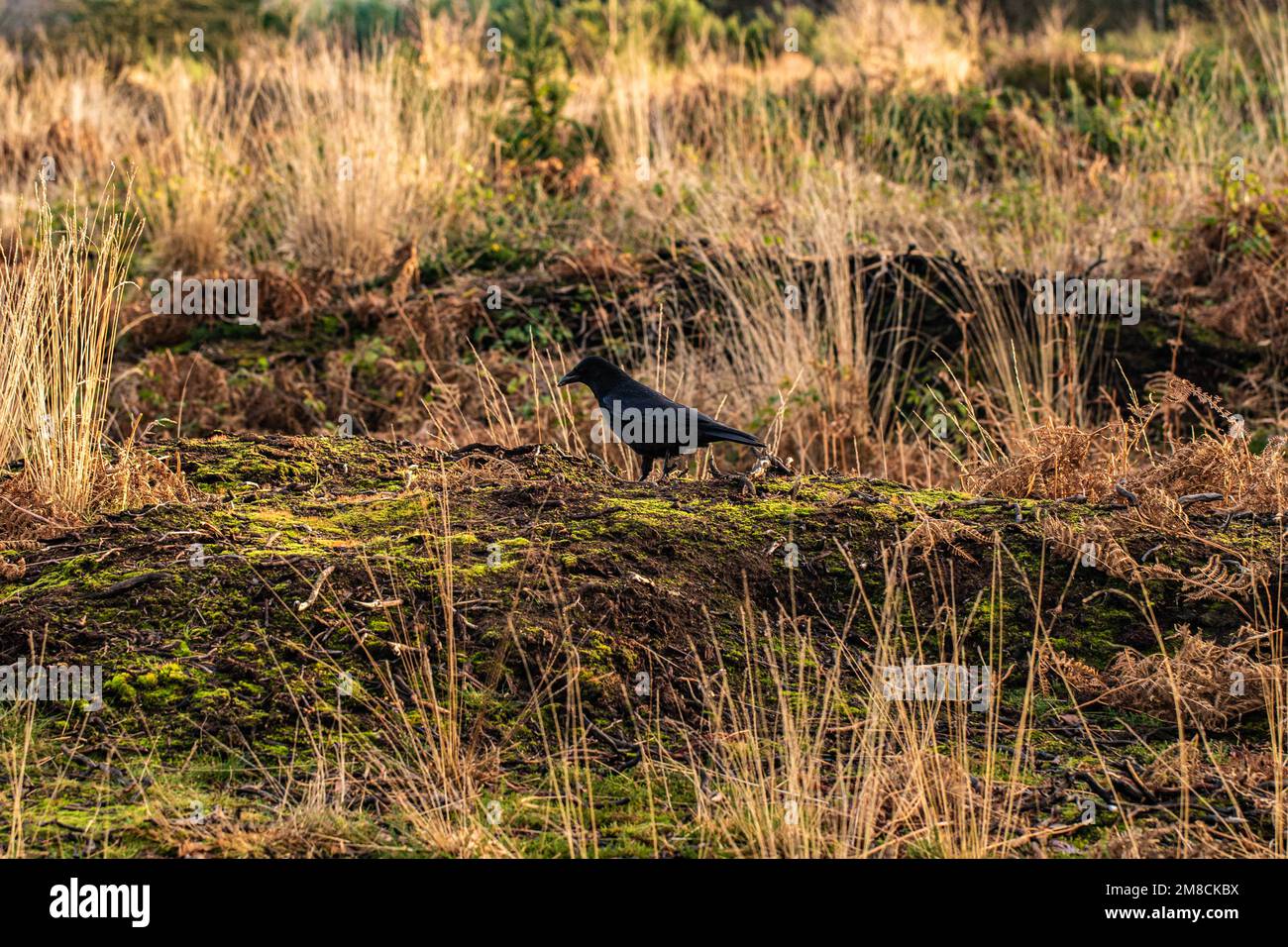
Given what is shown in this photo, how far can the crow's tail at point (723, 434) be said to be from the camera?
4.80 meters

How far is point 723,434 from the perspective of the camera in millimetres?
4875

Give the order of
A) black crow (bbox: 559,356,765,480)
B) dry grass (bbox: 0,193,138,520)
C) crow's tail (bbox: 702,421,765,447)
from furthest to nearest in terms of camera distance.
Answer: black crow (bbox: 559,356,765,480), crow's tail (bbox: 702,421,765,447), dry grass (bbox: 0,193,138,520)

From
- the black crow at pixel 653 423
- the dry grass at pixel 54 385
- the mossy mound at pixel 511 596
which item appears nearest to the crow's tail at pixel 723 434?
the black crow at pixel 653 423

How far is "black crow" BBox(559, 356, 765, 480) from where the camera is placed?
4.97 meters

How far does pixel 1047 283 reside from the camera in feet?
25.7

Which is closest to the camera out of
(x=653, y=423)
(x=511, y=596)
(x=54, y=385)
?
(x=511, y=596)

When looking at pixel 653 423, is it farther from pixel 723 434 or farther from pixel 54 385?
pixel 54 385

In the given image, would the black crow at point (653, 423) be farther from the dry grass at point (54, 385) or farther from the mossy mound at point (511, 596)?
the dry grass at point (54, 385)

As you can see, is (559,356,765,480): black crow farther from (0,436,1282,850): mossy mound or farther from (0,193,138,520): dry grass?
(0,193,138,520): dry grass

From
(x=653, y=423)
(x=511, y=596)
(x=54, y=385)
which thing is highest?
(x=54, y=385)

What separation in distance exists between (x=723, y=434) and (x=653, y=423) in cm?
32

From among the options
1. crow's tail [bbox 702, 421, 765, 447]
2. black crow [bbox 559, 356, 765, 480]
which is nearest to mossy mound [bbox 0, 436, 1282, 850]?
crow's tail [bbox 702, 421, 765, 447]

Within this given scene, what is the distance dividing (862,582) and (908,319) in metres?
4.35

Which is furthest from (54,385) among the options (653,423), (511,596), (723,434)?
(723,434)
